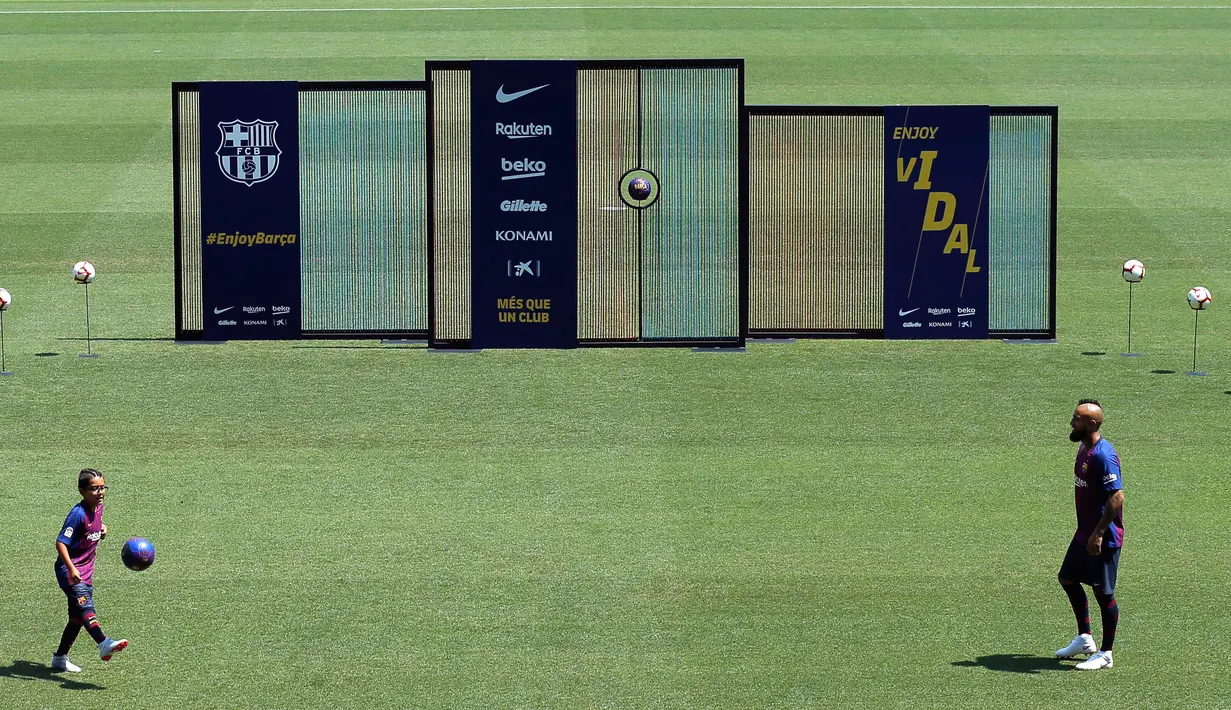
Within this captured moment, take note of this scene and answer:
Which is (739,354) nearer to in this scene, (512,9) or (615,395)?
(615,395)

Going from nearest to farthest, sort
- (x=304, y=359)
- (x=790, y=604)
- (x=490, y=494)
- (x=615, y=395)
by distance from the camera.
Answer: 1. (x=790, y=604)
2. (x=490, y=494)
3. (x=615, y=395)
4. (x=304, y=359)

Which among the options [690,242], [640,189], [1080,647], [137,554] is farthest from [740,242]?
[137,554]

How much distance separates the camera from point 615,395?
1959 cm

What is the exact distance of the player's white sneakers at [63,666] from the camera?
37.4 ft

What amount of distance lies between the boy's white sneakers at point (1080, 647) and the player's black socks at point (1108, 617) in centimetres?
8

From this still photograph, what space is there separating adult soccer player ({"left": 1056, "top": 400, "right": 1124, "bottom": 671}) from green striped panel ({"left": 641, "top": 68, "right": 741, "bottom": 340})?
384 inches

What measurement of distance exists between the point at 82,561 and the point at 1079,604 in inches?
268

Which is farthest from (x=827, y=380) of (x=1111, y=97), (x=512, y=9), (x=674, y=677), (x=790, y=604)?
(x=512, y=9)

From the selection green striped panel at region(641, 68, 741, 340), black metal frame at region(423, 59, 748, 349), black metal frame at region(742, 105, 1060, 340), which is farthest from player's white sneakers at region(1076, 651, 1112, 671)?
black metal frame at region(742, 105, 1060, 340)

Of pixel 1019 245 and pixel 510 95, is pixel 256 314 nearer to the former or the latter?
pixel 510 95

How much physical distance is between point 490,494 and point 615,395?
4.04m

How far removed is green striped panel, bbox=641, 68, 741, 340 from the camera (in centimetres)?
2286

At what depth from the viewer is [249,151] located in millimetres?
21812

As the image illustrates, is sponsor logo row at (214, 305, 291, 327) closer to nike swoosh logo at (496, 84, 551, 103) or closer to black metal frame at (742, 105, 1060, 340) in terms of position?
nike swoosh logo at (496, 84, 551, 103)
